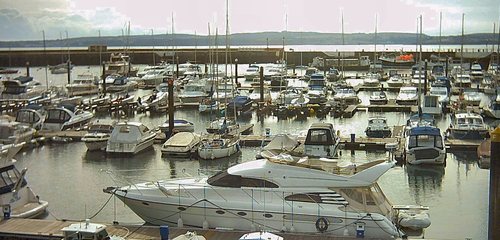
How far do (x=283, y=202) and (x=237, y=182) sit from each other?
143cm

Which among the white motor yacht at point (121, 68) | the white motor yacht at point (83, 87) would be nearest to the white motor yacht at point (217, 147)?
the white motor yacht at point (83, 87)

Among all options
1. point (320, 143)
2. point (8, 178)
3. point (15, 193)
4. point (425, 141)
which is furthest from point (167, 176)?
point (425, 141)

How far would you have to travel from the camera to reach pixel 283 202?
16875 millimetres

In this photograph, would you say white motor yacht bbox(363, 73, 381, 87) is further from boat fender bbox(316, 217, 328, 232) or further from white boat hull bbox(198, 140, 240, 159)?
boat fender bbox(316, 217, 328, 232)

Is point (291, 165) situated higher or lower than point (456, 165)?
higher

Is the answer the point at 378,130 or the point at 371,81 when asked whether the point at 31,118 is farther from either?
the point at 371,81

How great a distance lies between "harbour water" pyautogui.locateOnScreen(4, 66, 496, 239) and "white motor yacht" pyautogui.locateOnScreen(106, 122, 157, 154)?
0.48 m

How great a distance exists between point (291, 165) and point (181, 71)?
63.7m

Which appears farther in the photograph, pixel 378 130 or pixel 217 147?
pixel 378 130

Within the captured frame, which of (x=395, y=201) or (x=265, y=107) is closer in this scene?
(x=395, y=201)

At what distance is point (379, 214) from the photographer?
16.4m

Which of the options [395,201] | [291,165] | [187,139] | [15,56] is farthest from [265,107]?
[15,56]

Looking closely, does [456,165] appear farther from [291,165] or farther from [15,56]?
[15,56]

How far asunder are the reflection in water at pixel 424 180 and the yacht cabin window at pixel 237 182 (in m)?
8.38
